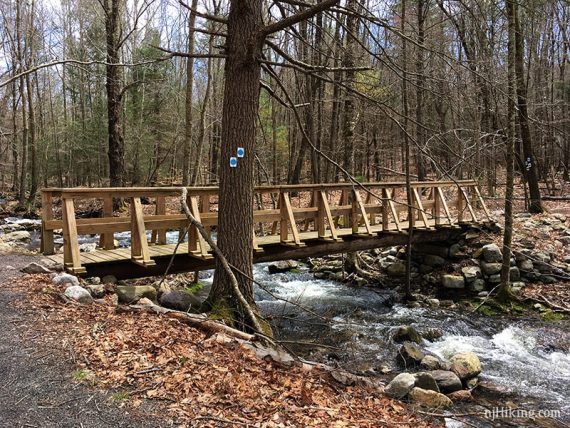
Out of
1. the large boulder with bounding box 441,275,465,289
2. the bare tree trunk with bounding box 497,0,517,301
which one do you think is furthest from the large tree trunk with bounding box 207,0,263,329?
the large boulder with bounding box 441,275,465,289

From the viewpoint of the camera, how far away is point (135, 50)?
2356 centimetres

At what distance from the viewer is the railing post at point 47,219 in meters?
5.86

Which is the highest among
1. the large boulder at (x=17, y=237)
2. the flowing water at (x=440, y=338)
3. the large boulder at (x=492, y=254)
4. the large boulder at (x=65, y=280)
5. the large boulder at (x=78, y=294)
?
the large boulder at (x=65, y=280)

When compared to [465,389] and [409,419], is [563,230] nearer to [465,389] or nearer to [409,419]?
[465,389]

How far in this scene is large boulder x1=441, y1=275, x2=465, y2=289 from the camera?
10.0 m

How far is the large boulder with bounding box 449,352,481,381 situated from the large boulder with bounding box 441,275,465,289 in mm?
4284

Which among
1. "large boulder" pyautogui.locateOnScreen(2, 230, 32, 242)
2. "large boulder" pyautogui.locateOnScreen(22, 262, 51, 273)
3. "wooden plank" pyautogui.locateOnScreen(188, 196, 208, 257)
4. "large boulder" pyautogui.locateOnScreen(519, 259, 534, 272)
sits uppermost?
"wooden plank" pyautogui.locateOnScreen(188, 196, 208, 257)

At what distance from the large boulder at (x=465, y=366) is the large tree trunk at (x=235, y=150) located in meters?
3.03

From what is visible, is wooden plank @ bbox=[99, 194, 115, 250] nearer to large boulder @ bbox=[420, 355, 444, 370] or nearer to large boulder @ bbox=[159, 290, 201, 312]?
large boulder @ bbox=[159, 290, 201, 312]

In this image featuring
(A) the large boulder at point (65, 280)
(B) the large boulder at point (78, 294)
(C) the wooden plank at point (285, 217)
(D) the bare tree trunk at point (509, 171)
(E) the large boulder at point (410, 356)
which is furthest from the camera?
(D) the bare tree trunk at point (509, 171)

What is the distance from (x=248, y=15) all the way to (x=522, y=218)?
11.1 m

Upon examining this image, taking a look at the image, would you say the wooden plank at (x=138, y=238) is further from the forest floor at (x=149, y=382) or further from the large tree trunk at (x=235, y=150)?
the forest floor at (x=149, y=382)

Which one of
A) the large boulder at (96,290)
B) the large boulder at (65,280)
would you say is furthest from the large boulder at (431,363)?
the large boulder at (65,280)

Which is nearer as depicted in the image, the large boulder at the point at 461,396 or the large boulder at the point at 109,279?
the large boulder at the point at 461,396
